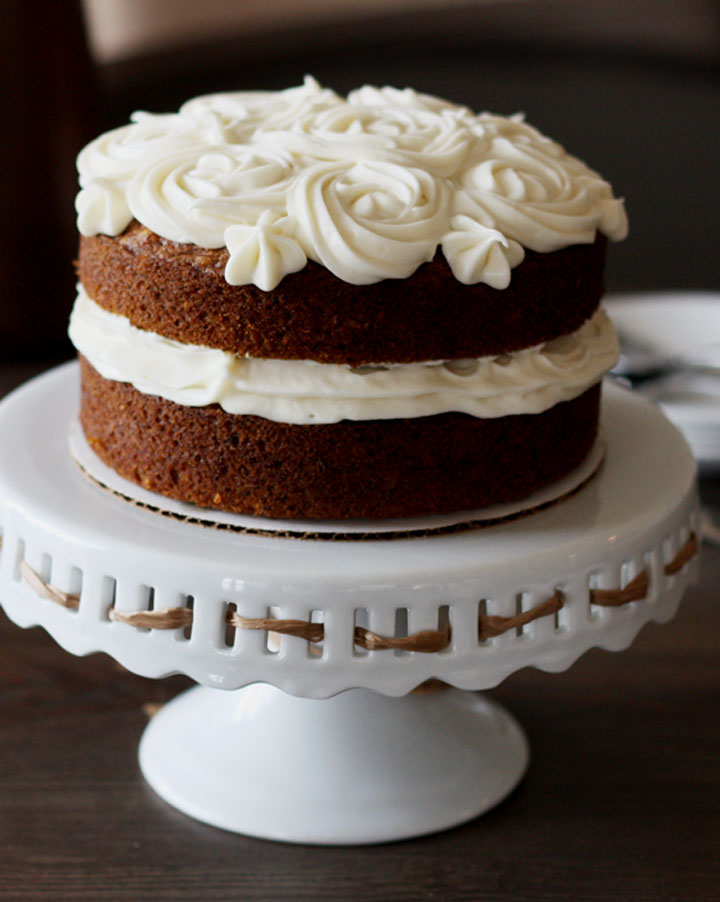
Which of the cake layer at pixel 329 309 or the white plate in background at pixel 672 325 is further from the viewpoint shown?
the white plate in background at pixel 672 325

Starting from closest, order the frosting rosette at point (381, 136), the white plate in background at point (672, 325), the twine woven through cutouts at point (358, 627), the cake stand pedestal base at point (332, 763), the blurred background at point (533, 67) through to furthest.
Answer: the twine woven through cutouts at point (358, 627) < the frosting rosette at point (381, 136) < the cake stand pedestal base at point (332, 763) < the white plate in background at point (672, 325) < the blurred background at point (533, 67)

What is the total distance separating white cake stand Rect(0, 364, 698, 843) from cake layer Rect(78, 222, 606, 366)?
5.9 inches

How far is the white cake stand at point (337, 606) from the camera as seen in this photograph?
3.03 feet

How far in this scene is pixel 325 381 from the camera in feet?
3.15

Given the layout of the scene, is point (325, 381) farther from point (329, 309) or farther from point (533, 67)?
point (533, 67)

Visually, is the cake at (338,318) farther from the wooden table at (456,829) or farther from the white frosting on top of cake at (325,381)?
the wooden table at (456,829)

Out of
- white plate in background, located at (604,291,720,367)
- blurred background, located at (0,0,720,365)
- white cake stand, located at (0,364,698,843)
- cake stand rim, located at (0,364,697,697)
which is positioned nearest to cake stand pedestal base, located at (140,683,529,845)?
white cake stand, located at (0,364,698,843)

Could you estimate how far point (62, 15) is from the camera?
214cm

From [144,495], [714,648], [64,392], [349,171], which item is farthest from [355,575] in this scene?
[714,648]

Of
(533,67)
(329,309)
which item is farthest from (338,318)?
(533,67)

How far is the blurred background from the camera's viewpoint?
3061 millimetres

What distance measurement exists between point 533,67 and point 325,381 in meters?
2.66

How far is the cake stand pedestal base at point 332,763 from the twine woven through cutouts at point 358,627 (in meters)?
0.27

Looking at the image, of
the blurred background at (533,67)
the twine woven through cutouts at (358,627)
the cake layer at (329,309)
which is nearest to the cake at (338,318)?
the cake layer at (329,309)
